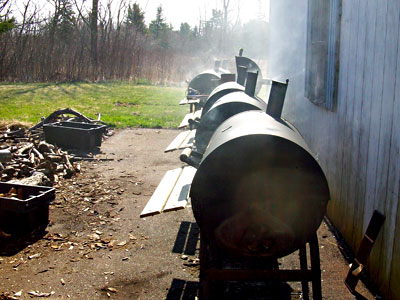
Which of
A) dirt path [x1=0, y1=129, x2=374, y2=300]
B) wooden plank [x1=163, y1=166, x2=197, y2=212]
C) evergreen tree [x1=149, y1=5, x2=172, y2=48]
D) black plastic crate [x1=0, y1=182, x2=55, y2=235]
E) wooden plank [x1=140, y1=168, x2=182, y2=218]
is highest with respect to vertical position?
evergreen tree [x1=149, y1=5, x2=172, y2=48]

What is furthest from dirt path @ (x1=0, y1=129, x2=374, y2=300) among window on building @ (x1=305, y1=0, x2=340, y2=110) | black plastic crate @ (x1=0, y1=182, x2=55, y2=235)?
window on building @ (x1=305, y1=0, x2=340, y2=110)

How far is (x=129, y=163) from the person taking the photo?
912cm

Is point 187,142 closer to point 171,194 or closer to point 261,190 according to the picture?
point 171,194

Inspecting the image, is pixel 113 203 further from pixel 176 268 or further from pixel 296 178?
pixel 296 178

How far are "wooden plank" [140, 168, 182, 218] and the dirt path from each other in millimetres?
755

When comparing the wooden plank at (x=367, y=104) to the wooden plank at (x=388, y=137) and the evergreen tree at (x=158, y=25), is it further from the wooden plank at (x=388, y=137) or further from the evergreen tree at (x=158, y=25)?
the evergreen tree at (x=158, y=25)

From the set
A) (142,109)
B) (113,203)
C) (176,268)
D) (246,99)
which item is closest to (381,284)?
(176,268)

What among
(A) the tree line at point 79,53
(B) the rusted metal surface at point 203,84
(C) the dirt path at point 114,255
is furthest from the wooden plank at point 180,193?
(A) the tree line at point 79,53

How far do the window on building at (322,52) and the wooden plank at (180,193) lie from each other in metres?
2.21

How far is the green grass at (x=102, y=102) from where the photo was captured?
1377cm

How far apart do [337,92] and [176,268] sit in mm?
3146

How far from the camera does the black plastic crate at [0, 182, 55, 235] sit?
16.8 ft

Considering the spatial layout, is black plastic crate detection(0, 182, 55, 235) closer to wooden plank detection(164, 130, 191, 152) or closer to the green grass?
wooden plank detection(164, 130, 191, 152)

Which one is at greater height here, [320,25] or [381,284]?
[320,25]
